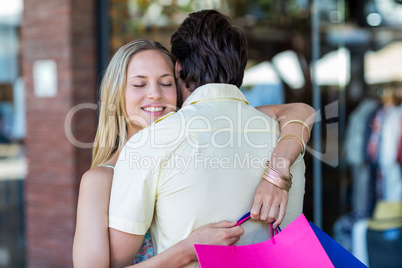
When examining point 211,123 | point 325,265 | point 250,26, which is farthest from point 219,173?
point 250,26

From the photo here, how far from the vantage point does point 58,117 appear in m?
4.04

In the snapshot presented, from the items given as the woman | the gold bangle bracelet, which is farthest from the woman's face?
the gold bangle bracelet

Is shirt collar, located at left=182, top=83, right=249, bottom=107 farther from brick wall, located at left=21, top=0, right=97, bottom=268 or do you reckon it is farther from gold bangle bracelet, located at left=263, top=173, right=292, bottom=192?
brick wall, located at left=21, top=0, right=97, bottom=268

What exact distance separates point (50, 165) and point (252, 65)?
7.88ft

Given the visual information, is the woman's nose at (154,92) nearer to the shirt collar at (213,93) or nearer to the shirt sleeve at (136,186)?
the shirt collar at (213,93)

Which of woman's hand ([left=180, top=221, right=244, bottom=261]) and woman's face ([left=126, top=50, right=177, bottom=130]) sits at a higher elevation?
woman's face ([left=126, top=50, right=177, bottom=130])

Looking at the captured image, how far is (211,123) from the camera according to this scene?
1.30 m

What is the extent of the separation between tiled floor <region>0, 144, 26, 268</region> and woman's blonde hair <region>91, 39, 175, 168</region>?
12.5 feet

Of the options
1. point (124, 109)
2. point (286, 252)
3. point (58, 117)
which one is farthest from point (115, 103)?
point (58, 117)

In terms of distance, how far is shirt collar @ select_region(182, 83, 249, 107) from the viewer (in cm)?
135

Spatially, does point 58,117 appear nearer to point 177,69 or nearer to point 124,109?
point 124,109

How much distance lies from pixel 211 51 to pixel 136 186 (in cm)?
44

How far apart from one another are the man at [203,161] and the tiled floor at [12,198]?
13.7ft

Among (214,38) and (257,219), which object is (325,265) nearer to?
(257,219)
